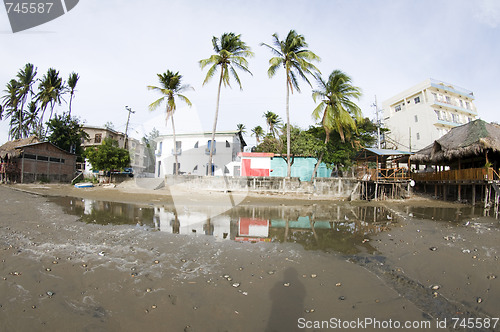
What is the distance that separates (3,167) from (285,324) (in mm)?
36196

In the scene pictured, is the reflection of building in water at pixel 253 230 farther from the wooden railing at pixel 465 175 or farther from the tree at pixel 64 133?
the tree at pixel 64 133

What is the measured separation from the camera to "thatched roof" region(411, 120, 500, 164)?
1559 cm

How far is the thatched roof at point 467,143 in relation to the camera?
15.6 meters

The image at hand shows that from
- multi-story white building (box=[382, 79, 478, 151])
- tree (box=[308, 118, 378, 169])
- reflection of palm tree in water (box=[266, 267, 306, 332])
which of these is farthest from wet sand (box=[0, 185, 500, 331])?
multi-story white building (box=[382, 79, 478, 151])

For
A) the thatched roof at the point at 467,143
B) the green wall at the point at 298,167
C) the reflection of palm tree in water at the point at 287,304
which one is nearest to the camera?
the reflection of palm tree in water at the point at 287,304

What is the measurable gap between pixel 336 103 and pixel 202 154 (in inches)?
685

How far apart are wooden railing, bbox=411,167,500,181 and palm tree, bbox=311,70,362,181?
8.53m

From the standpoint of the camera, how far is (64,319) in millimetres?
2951

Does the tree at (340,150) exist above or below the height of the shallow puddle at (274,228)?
above

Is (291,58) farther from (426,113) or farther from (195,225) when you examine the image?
(426,113)

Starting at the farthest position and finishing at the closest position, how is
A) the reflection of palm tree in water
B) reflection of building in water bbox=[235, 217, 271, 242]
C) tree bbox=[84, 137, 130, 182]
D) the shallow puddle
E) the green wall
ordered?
the green wall < tree bbox=[84, 137, 130, 182] < reflection of building in water bbox=[235, 217, 271, 242] < the shallow puddle < the reflection of palm tree in water

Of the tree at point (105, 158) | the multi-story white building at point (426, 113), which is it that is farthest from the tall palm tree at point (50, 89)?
the multi-story white building at point (426, 113)

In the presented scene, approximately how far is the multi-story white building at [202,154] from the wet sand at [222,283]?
22.5 metres

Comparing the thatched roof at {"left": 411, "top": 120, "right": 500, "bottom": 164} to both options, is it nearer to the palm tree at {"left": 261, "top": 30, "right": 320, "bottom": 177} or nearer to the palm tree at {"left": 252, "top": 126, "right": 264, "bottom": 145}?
the palm tree at {"left": 261, "top": 30, "right": 320, "bottom": 177}
